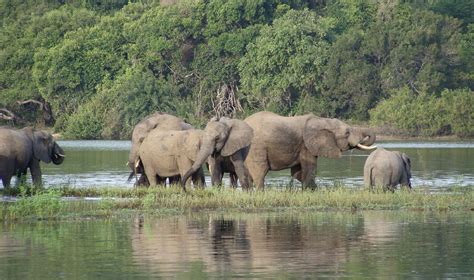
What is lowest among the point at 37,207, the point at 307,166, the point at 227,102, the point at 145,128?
the point at 37,207

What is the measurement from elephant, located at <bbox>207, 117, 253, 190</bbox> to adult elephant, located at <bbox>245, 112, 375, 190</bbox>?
2.14 ft

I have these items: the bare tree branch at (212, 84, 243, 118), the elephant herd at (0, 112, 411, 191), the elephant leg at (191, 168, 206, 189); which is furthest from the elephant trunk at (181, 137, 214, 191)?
the bare tree branch at (212, 84, 243, 118)

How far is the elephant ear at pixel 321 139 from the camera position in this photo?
3416 centimetres

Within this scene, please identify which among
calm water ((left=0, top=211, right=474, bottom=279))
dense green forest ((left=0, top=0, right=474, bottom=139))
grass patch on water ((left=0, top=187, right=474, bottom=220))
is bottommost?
calm water ((left=0, top=211, right=474, bottom=279))

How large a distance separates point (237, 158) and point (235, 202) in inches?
121

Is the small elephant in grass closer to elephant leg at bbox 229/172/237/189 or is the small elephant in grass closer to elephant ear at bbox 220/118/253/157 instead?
elephant ear at bbox 220/118/253/157

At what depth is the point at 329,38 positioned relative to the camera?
93562mm

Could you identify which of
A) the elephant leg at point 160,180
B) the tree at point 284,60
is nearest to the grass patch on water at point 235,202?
the elephant leg at point 160,180

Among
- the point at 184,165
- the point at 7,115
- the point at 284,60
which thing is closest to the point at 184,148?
the point at 184,165

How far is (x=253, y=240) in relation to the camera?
24.9 metres

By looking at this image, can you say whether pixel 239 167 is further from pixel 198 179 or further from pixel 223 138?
pixel 198 179

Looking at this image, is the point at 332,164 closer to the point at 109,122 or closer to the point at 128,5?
the point at 109,122

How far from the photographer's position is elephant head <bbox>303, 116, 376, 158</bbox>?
3419cm

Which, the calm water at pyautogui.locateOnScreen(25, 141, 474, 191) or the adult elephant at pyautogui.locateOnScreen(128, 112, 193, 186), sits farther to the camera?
the calm water at pyautogui.locateOnScreen(25, 141, 474, 191)
